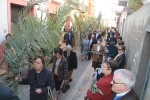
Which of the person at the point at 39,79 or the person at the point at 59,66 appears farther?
the person at the point at 59,66

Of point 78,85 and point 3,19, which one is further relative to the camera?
point 3,19

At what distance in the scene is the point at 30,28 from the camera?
3258mm

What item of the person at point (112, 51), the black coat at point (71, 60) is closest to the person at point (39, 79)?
the black coat at point (71, 60)

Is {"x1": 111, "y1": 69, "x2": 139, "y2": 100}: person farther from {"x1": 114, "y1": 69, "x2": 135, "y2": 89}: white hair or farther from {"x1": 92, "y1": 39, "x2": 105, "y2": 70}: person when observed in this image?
{"x1": 92, "y1": 39, "x2": 105, "y2": 70}: person

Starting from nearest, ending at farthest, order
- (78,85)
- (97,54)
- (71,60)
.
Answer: (71,60) < (78,85) < (97,54)

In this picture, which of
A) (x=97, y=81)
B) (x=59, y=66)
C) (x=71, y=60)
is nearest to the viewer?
(x=97, y=81)

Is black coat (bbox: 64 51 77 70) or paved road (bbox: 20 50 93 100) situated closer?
paved road (bbox: 20 50 93 100)

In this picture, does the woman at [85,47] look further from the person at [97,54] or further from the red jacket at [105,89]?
the red jacket at [105,89]

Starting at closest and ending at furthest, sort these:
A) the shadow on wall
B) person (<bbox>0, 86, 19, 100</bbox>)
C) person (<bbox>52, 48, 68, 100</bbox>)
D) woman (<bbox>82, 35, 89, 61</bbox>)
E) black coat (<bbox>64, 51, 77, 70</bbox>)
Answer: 1. person (<bbox>0, 86, 19, 100</bbox>)
2. the shadow on wall
3. person (<bbox>52, 48, 68, 100</bbox>)
4. black coat (<bbox>64, 51, 77, 70</bbox>)
5. woman (<bbox>82, 35, 89, 61</bbox>)

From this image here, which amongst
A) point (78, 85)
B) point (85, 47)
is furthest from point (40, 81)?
point (85, 47)

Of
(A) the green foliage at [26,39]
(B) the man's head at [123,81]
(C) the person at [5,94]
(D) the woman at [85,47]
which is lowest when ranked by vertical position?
(D) the woman at [85,47]

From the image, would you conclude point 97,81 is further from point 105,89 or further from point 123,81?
point 123,81

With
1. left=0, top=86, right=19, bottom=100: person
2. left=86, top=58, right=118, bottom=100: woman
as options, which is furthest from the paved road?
left=0, top=86, right=19, bottom=100: person

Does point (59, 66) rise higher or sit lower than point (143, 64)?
lower
